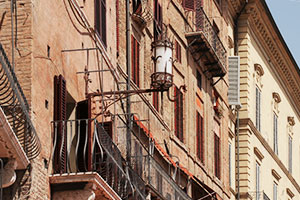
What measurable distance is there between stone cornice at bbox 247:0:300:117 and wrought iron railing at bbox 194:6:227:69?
738 centimetres

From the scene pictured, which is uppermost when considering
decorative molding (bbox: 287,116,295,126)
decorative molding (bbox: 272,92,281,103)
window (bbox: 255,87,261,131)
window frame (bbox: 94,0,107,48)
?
decorative molding (bbox: 287,116,295,126)

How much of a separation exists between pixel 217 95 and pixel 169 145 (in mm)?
7255

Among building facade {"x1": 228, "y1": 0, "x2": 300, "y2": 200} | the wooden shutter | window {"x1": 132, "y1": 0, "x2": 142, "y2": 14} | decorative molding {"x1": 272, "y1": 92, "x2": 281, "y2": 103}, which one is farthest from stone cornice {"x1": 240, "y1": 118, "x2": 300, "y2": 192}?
the wooden shutter

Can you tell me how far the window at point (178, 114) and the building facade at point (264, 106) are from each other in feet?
34.2

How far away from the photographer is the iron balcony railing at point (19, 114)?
1638 cm

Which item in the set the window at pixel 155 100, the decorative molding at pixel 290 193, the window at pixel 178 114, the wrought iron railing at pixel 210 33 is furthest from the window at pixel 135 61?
the decorative molding at pixel 290 193

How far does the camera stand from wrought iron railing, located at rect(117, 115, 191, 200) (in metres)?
23.9

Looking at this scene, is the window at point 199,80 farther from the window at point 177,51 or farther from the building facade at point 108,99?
the window at point 177,51

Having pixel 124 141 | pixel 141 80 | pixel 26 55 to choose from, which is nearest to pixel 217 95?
pixel 141 80

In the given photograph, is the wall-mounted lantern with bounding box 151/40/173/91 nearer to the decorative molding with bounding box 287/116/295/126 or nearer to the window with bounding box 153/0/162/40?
the window with bounding box 153/0/162/40

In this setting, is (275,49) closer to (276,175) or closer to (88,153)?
(276,175)

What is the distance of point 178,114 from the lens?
31.3 metres

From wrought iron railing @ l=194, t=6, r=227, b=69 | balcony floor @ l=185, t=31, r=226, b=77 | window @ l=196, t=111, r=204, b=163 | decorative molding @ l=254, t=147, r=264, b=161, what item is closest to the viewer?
balcony floor @ l=185, t=31, r=226, b=77

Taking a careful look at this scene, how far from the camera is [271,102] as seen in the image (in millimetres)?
48000
